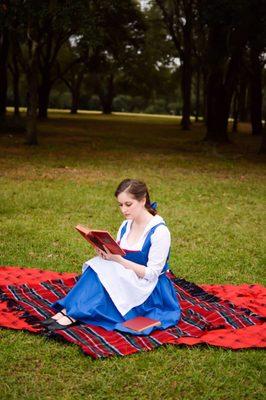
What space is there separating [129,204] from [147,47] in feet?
147

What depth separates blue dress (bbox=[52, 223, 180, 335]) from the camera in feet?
16.0

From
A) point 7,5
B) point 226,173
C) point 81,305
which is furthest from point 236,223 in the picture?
point 7,5

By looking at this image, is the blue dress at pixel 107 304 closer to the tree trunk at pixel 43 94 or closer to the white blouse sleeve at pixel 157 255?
the white blouse sleeve at pixel 157 255

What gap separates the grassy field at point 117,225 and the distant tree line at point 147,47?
350 cm

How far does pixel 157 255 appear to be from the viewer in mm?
4922

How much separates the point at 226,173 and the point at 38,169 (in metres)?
5.42

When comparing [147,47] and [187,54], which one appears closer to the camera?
[187,54]

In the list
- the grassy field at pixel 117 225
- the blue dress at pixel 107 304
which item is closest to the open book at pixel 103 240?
the blue dress at pixel 107 304

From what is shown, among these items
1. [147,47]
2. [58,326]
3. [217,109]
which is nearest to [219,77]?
[217,109]

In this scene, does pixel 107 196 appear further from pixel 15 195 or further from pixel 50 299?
pixel 50 299

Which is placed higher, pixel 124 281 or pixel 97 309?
pixel 124 281

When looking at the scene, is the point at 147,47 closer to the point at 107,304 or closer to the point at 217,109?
the point at 217,109

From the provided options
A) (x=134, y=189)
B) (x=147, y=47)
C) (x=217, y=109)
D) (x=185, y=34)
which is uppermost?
(x=147, y=47)

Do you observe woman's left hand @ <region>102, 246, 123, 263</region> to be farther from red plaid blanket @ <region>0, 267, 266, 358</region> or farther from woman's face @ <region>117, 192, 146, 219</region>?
red plaid blanket @ <region>0, 267, 266, 358</region>
